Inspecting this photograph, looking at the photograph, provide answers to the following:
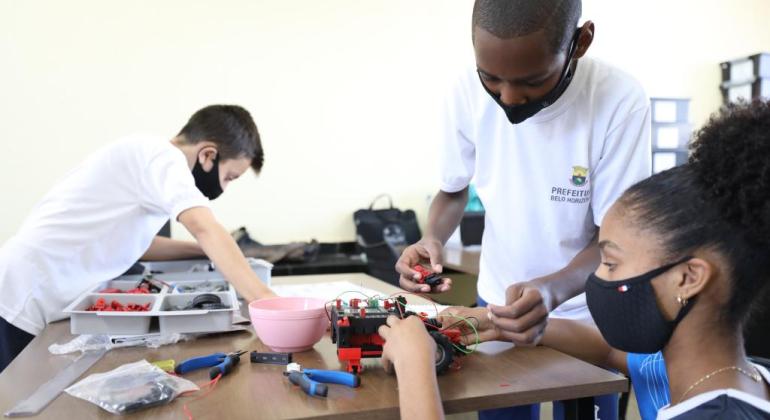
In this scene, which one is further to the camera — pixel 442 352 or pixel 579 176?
pixel 579 176

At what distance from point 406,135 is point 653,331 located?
126 inches

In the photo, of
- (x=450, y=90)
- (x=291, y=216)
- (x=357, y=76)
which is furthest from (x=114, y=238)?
(x=357, y=76)

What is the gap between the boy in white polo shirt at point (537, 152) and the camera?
1066 millimetres

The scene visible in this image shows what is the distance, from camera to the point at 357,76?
153 inches

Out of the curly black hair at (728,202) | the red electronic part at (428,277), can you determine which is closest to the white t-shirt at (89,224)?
the red electronic part at (428,277)

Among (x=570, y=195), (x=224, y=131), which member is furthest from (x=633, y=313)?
(x=224, y=131)

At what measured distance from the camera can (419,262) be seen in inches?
53.8

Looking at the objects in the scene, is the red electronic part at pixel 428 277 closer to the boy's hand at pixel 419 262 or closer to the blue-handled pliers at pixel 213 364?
the boy's hand at pixel 419 262

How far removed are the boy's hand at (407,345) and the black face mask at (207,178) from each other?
967 mm

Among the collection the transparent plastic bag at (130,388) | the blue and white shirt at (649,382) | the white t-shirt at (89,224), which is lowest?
the blue and white shirt at (649,382)

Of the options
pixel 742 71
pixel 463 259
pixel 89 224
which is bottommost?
pixel 463 259

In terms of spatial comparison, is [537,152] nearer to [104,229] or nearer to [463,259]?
[104,229]

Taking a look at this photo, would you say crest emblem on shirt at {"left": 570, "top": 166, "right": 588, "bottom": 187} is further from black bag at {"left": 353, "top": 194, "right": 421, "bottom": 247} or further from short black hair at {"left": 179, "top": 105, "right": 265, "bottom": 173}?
black bag at {"left": 353, "top": 194, "right": 421, "bottom": 247}

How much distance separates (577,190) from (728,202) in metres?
0.48
